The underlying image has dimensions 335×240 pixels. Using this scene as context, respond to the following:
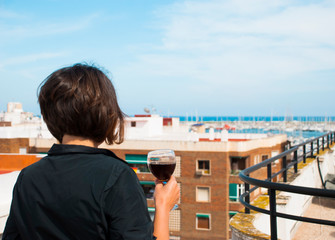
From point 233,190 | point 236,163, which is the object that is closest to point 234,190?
point 233,190

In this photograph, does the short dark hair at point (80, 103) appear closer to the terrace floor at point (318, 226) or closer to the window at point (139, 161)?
the terrace floor at point (318, 226)

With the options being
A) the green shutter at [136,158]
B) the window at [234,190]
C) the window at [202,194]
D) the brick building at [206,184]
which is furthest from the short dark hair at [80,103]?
the green shutter at [136,158]

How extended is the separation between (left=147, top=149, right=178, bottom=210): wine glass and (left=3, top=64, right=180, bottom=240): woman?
235mm

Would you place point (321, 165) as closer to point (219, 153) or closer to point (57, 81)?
point (57, 81)

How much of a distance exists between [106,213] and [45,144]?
43039mm

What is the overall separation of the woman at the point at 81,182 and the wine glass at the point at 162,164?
24cm

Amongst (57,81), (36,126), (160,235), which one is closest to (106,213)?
(160,235)

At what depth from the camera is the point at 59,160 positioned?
1298 millimetres

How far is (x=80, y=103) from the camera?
131 centimetres

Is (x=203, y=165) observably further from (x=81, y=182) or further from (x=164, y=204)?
(x=81, y=182)

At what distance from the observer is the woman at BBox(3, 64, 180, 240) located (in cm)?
119

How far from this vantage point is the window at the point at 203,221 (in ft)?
123

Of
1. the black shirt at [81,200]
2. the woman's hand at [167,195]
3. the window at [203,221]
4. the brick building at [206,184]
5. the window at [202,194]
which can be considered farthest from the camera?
the window at [202,194]

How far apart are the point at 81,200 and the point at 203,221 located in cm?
3842
